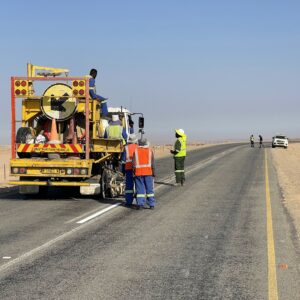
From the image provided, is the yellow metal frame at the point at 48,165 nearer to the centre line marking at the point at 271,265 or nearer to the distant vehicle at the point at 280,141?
the centre line marking at the point at 271,265

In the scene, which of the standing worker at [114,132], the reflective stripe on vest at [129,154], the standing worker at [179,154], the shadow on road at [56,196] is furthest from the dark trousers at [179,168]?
the reflective stripe on vest at [129,154]

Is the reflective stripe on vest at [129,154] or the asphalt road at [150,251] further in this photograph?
the reflective stripe on vest at [129,154]

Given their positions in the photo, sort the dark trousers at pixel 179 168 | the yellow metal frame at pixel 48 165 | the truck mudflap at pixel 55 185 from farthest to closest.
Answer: the dark trousers at pixel 179 168
the truck mudflap at pixel 55 185
the yellow metal frame at pixel 48 165

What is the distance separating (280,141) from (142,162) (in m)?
60.7

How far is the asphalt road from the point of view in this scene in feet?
19.5

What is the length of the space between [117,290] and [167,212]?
6327 millimetres

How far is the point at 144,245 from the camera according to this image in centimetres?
836

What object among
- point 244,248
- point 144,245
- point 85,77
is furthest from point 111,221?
point 85,77

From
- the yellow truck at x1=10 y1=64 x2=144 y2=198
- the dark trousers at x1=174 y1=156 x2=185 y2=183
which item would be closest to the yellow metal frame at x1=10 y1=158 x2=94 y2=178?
the yellow truck at x1=10 y1=64 x2=144 y2=198

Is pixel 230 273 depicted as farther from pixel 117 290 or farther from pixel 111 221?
pixel 111 221

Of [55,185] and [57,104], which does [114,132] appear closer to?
[57,104]

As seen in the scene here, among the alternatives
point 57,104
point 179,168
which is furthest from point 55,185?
point 179,168

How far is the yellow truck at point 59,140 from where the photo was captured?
13734mm

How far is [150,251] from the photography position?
7914 millimetres
